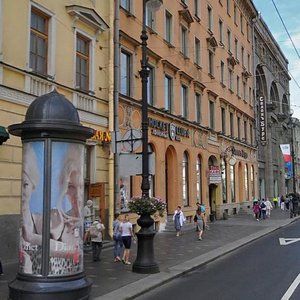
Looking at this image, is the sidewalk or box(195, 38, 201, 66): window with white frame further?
box(195, 38, 201, 66): window with white frame

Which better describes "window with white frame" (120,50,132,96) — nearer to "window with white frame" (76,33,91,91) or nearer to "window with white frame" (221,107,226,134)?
"window with white frame" (76,33,91,91)

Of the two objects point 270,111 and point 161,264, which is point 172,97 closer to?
point 161,264

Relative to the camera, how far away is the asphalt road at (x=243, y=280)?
9.20m

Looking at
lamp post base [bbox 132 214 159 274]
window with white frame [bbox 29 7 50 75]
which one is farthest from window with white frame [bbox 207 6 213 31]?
lamp post base [bbox 132 214 159 274]

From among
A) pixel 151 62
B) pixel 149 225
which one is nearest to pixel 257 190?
pixel 151 62

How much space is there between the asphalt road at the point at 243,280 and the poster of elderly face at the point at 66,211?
2.16 meters

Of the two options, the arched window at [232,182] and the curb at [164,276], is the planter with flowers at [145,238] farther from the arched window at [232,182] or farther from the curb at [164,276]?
the arched window at [232,182]

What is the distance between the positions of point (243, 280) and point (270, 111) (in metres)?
47.3

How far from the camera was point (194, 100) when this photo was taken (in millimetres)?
29391

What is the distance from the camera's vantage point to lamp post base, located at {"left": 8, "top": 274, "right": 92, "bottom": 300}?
724 cm

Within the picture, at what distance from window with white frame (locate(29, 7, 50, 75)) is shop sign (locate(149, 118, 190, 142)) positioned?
8426 millimetres

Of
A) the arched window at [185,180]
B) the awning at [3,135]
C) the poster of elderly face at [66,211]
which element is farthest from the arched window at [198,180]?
the poster of elderly face at [66,211]

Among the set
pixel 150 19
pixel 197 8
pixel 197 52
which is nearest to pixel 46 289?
pixel 150 19

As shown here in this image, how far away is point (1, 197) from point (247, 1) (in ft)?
119
